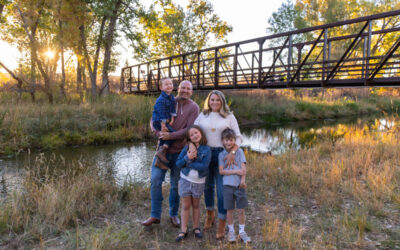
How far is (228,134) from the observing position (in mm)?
3307

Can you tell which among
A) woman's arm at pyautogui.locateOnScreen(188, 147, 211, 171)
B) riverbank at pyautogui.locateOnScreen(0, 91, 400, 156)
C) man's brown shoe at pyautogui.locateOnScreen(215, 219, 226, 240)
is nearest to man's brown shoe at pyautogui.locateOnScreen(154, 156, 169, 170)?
woman's arm at pyautogui.locateOnScreen(188, 147, 211, 171)

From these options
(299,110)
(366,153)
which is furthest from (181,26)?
(366,153)

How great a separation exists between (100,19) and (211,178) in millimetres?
15856

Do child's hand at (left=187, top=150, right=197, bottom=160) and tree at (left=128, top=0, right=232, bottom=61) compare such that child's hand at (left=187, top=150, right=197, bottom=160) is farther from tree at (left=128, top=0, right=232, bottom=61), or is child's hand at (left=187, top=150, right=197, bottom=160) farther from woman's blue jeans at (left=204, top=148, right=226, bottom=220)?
tree at (left=128, top=0, right=232, bottom=61)

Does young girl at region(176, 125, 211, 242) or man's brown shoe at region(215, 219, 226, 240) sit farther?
man's brown shoe at region(215, 219, 226, 240)

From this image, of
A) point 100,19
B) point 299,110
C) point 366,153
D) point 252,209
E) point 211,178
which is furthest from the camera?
point 299,110

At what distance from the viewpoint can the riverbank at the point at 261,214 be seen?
335 cm

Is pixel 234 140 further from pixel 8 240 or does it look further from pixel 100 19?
pixel 100 19

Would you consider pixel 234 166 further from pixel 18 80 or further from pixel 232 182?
pixel 18 80

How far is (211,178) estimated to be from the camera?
369 cm

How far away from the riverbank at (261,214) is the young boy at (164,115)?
3.21 ft

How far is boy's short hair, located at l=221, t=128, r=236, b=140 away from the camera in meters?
3.30

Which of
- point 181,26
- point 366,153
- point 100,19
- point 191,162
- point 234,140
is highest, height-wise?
point 181,26

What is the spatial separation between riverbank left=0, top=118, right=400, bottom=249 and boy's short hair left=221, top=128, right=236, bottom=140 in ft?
4.03
